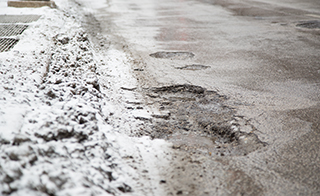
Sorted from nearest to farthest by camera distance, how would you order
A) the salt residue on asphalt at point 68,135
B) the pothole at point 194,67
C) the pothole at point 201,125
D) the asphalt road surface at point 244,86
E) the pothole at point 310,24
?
the salt residue on asphalt at point 68,135 < the asphalt road surface at point 244,86 < the pothole at point 201,125 < the pothole at point 194,67 < the pothole at point 310,24

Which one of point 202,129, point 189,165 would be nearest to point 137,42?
point 202,129

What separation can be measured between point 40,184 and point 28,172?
0.13 m

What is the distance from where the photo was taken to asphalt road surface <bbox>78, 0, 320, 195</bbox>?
2.08 m

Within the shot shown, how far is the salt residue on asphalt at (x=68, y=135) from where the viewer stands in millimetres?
1732

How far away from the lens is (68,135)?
2.18 meters

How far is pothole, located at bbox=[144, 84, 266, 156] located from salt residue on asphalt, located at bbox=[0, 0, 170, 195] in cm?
23

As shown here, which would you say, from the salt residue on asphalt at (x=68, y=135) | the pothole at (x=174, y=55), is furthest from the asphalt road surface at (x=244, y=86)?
the salt residue on asphalt at (x=68, y=135)

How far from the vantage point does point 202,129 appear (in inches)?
110

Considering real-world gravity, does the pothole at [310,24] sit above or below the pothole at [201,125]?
above

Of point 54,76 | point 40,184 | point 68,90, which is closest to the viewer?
point 40,184

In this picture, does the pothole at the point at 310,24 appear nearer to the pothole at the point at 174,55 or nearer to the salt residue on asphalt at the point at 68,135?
the pothole at the point at 174,55

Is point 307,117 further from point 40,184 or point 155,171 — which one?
point 40,184

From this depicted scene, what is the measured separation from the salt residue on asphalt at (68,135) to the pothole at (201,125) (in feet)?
0.75

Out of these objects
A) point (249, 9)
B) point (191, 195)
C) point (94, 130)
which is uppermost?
point (249, 9)
